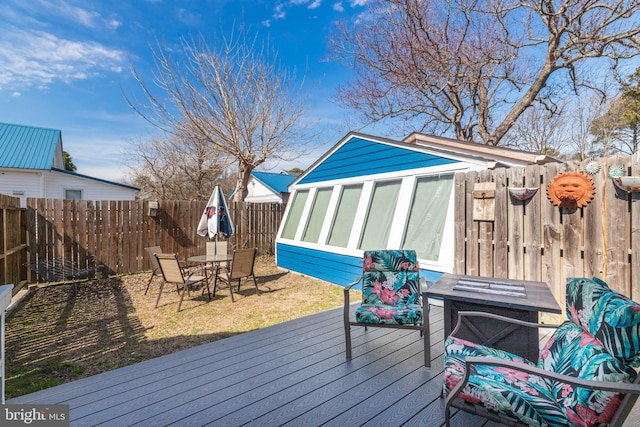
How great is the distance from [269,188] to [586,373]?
18.6m

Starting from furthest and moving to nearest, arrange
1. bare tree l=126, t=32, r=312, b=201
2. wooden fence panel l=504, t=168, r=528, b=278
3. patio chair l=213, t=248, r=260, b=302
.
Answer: bare tree l=126, t=32, r=312, b=201 < patio chair l=213, t=248, r=260, b=302 < wooden fence panel l=504, t=168, r=528, b=278

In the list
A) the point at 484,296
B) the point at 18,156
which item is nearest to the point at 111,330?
the point at 484,296

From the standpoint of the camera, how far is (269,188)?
19.4 metres

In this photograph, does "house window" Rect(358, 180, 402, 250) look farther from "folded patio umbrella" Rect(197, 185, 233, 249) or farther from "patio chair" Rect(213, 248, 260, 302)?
"folded patio umbrella" Rect(197, 185, 233, 249)

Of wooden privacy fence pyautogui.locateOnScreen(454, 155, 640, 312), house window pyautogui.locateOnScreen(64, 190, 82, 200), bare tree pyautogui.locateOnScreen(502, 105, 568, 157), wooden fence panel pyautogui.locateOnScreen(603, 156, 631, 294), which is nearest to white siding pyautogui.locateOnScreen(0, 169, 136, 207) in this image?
house window pyautogui.locateOnScreen(64, 190, 82, 200)

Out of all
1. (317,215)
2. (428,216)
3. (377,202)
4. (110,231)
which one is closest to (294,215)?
(317,215)

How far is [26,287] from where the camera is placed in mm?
6340

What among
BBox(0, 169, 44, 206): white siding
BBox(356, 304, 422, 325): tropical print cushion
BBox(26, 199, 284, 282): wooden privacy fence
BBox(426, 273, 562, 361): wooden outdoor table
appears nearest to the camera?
BBox(426, 273, 562, 361): wooden outdoor table

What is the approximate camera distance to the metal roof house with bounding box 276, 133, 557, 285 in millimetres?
5030

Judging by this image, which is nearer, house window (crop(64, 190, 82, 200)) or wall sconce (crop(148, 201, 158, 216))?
wall sconce (crop(148, 201, 158, 216))

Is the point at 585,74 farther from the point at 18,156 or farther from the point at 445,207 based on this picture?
the point at 18,156

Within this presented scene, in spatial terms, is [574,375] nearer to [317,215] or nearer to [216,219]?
[216,219]

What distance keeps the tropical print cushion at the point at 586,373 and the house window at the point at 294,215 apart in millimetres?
6710

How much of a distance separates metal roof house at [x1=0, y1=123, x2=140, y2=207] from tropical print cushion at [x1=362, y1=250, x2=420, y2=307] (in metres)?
14.1
